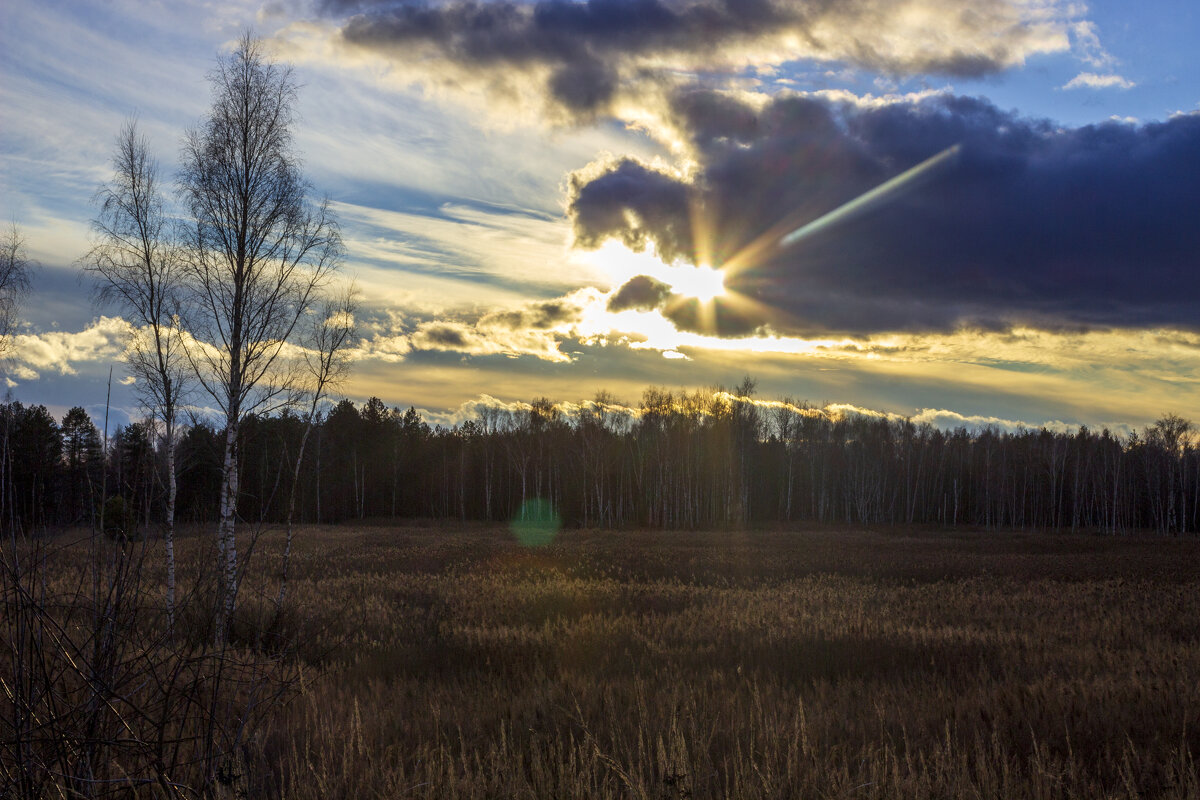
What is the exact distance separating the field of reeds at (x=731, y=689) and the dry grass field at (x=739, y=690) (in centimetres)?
5

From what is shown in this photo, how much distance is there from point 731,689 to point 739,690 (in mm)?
789

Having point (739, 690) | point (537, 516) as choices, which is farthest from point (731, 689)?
point (537, 516)

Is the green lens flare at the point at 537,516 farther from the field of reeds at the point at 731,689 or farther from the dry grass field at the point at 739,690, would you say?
the dry grass field at the point at 739,690

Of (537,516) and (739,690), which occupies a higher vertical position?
(739,690)

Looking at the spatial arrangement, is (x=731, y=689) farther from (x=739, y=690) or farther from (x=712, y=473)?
(x=712, y=473)

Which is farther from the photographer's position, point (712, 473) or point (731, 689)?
point (712, 473)

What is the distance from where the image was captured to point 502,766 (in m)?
5.62

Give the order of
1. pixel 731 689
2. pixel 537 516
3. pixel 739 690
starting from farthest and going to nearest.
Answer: pixel 537 516 → pixel 731 689 → pixel 739 690

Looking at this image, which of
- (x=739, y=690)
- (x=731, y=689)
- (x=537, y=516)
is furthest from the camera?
(x=537, y=516)

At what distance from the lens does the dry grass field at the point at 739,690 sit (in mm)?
5637

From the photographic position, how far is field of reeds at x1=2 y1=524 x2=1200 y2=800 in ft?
18.5

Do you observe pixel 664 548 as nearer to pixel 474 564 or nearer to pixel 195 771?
pixel 474 564

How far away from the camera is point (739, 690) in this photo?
847 centimetres

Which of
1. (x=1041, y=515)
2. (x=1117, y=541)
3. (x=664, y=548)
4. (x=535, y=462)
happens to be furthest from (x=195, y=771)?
(x=1041, y=515)
